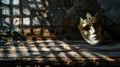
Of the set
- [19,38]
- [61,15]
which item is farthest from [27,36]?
[61,15]

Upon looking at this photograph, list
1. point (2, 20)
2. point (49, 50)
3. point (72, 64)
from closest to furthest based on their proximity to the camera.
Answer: point (72, 64) → point (49, 50) → point (2, 20)

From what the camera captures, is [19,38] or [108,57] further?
[19,38]

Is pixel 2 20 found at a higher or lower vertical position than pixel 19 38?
higher

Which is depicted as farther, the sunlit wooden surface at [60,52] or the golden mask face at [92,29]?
the golden mask face at [92,29]

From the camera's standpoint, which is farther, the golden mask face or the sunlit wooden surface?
the golden mask face

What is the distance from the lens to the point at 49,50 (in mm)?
3545

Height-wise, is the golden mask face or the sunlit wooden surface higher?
the golden mask face

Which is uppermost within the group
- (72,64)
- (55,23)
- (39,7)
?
(39,7)

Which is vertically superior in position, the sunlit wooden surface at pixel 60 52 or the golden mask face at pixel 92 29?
the golden mask face at pixel 92 29

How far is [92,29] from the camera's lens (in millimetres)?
3844

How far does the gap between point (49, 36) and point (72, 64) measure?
129 cm

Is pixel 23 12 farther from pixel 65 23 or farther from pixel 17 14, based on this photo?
pixel 65 23

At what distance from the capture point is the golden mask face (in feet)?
12.6

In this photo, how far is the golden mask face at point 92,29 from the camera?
151 inches
